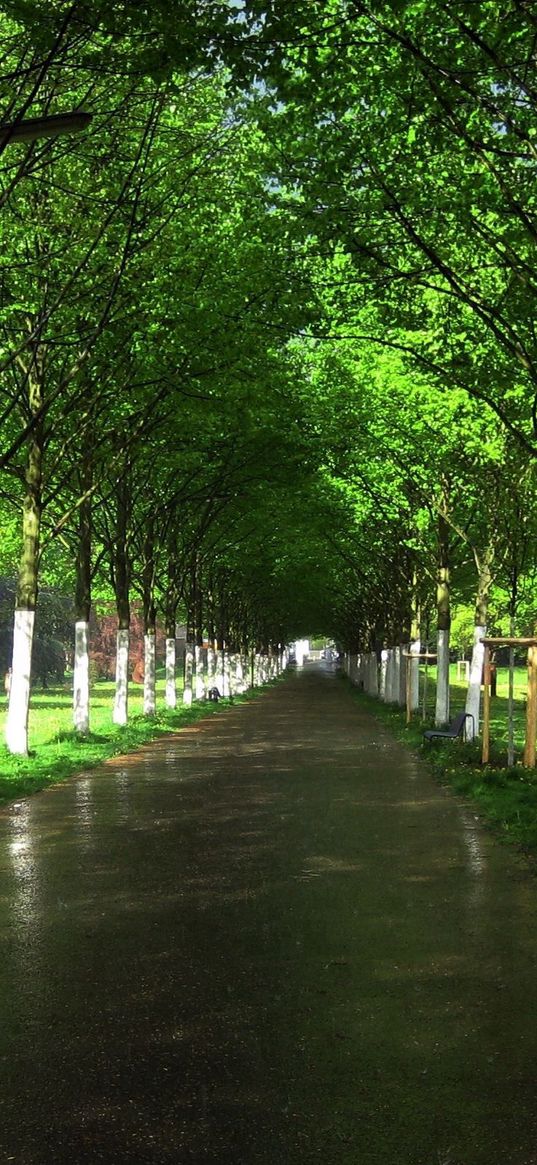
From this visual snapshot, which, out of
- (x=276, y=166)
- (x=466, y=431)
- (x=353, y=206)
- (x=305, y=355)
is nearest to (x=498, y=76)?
(x=353, y=206)

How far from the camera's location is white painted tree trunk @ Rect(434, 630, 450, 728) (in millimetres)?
29906

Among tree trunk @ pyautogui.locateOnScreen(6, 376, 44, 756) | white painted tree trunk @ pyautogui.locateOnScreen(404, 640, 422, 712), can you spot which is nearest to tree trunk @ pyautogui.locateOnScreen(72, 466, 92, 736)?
tree trunk @ pyautogui.locateOnScreen(6, 376, 44, 756)

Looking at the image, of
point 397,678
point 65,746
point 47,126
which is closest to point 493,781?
point 65,746

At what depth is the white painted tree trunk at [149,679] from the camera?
36688 mm

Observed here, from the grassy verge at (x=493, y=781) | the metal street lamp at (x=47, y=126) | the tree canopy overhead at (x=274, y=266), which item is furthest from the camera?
the grassy verge at (x=493, y=781)

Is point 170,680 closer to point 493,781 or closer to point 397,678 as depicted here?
point 397,678

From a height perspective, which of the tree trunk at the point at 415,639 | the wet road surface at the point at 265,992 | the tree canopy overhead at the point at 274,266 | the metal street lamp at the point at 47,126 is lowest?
the wet road surface at the point at 265,992

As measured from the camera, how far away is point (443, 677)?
30.1m

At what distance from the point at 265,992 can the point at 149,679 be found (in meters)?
30.6

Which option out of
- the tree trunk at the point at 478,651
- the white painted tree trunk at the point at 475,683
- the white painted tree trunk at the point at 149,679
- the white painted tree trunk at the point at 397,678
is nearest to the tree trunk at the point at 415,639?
the white painted tree trunk at the point at 397,678

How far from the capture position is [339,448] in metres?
30.1

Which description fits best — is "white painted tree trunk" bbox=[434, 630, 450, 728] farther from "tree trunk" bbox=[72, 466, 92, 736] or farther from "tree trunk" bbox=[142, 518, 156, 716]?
"tree trunk" bbox=[142, 518, 156, 716]

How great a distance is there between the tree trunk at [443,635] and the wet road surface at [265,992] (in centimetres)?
1576

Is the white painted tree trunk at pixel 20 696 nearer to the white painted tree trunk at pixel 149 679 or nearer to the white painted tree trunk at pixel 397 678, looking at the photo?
the white painted tree trunk at pixel 149 679
